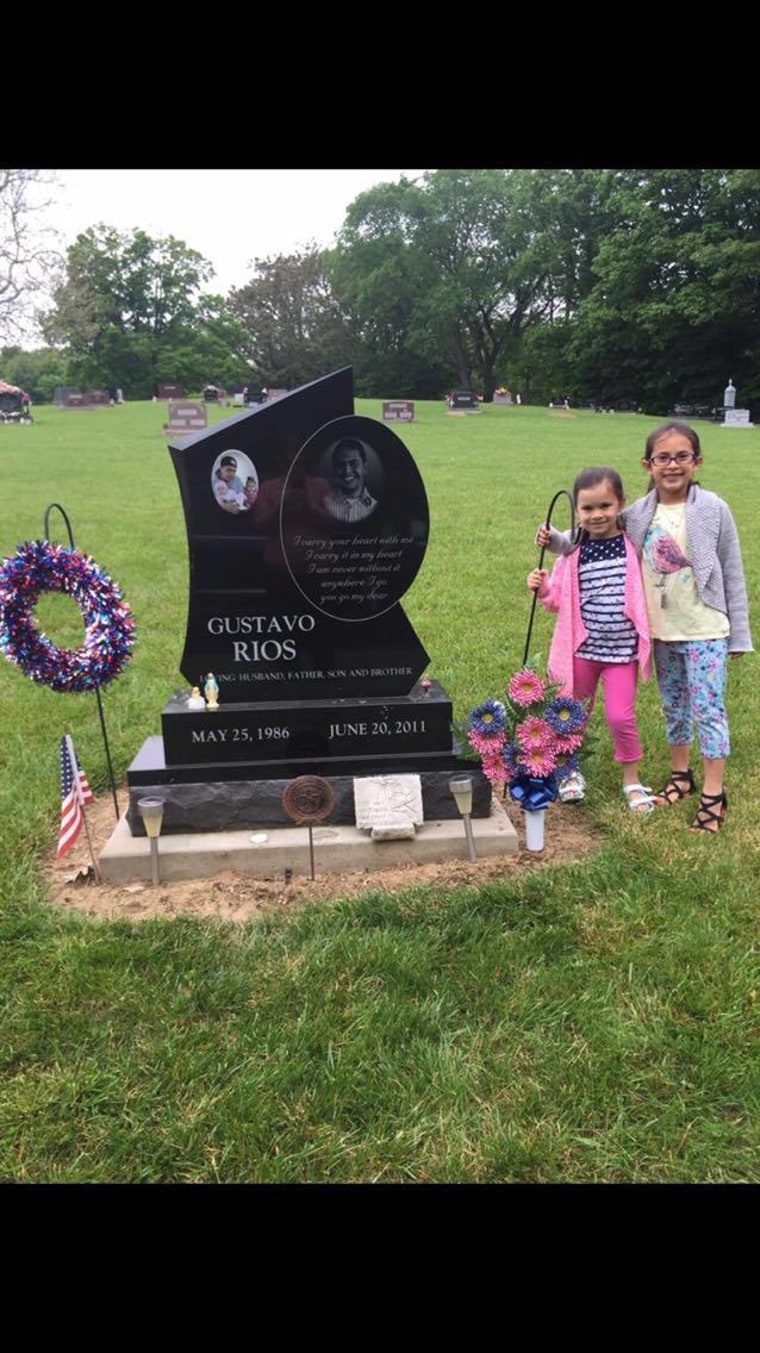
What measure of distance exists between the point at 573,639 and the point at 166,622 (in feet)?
14.2

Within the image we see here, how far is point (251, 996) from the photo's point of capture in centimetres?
275

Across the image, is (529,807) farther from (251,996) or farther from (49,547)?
(49,547)

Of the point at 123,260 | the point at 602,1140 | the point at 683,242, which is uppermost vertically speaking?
the point at 123,260

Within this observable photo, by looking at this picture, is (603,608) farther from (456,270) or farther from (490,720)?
(456,270)

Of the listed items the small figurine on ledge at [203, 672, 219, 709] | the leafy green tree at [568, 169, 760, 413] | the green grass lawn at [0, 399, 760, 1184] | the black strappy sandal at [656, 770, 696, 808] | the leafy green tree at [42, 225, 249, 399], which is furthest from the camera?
the leafy green tree at [42, 225, 249, 399]

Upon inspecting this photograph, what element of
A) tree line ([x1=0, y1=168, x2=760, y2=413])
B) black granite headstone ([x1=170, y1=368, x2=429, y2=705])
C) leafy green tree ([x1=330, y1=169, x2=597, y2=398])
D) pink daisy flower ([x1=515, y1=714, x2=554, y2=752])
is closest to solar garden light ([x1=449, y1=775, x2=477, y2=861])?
pink daisy flower ([x1=515, y1=714, x2=554, y2=752])

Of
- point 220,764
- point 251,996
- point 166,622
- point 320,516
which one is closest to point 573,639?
point 320,516

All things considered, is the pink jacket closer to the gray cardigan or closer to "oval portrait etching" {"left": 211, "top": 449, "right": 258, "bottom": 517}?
the gray cardigan

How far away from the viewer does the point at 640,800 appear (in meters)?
3.89

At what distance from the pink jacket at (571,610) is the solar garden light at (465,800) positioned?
0.67 metres

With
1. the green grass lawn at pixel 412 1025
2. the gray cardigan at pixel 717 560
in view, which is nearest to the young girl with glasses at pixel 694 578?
the gray cardigan at pixel 717 560

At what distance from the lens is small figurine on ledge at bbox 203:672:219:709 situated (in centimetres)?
366

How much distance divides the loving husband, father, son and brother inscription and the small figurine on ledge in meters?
0.01
